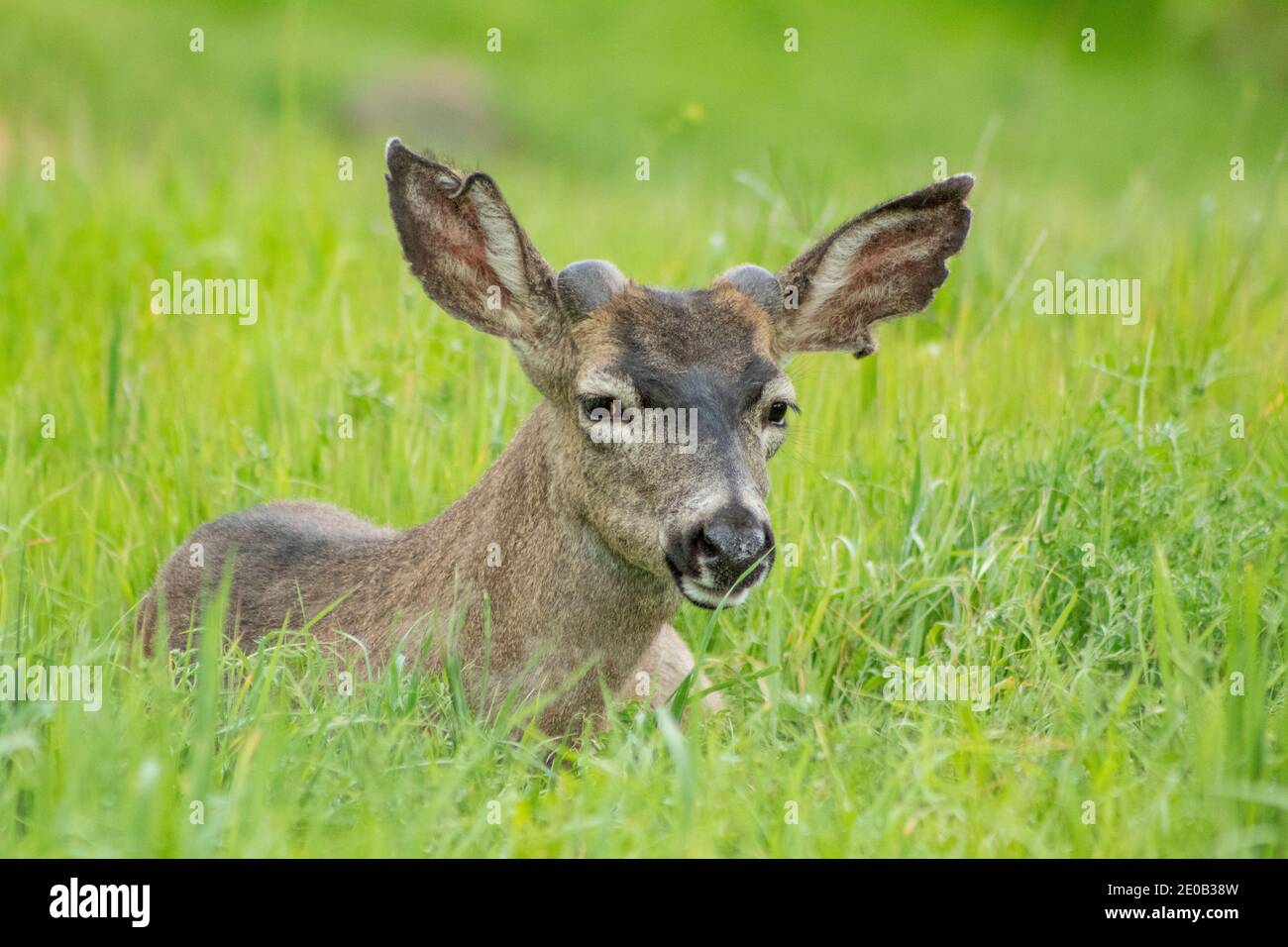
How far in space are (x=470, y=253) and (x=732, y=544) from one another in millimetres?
1526

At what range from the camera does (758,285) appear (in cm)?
608

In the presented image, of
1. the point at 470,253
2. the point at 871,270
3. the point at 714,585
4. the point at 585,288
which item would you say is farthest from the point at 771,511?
the point at 714,585

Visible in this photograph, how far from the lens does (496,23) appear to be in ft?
87.5

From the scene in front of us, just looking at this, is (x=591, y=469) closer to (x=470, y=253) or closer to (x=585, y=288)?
(x=585, y=288)

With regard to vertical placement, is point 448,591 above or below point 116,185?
below

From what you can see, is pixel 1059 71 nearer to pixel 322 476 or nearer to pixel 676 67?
pixel 676 67

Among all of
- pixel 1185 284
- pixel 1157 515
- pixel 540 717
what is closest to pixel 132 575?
pixel 540 717

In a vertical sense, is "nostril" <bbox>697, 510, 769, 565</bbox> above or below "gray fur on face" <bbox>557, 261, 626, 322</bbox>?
below

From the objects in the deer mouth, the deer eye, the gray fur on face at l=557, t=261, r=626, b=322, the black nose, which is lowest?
the deer mouth

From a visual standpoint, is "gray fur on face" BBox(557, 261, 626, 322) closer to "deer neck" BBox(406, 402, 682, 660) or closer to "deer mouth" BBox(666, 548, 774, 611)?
A: "deer neck" BBox(406, 402, 682, 660)

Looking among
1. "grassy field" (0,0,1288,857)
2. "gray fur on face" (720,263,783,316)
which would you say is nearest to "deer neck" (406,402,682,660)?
"grassy field" (0,0,1288,857)

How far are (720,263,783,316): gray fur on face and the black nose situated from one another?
3.84 ft

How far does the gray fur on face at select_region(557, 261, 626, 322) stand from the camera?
5770mm
